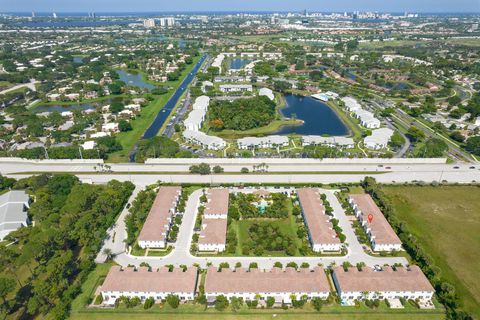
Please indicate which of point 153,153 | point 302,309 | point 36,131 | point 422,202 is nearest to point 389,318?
point 302,309

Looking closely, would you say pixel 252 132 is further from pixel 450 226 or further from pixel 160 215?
pixel 450 226

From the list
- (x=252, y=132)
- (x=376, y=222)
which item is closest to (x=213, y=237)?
(x=376, y=222)

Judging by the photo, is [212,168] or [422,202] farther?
[212,168]

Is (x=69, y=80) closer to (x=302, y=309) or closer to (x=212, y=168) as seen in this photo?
(x=212, y=168)

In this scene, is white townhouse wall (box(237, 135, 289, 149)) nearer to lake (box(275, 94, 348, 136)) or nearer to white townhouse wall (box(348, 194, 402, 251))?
lake (box(275, 94, 348, 136))

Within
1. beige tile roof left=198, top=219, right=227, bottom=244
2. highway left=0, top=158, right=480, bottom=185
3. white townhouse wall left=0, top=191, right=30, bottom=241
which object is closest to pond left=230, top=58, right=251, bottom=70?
highway left=0, top=158, right=480, bottom=185

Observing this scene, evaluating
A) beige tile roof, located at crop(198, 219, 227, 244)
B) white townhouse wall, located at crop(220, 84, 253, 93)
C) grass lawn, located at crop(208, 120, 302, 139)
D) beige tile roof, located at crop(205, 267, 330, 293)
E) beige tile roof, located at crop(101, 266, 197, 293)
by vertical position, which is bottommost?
beige tile roof, located at crop(101, 266, 197, 293)

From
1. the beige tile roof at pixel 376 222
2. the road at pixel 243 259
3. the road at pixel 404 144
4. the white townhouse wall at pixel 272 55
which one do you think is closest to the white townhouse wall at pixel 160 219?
the road at pixel 243 259
